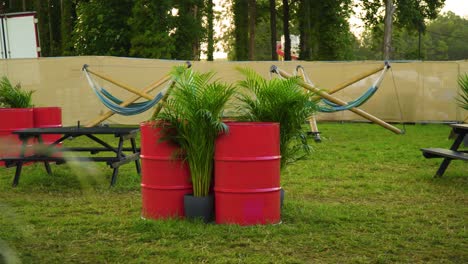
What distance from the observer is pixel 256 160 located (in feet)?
19.2

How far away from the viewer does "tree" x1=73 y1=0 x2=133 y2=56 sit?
115 ft

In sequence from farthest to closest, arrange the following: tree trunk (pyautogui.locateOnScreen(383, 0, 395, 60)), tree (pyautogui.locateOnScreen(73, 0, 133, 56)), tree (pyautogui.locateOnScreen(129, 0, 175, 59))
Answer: tree trunk (pyautogui.locateOnScreen(383, 0, 395, 60))
tree (pyautogui.locateOnScreen(73, 0, 133, 56))
tree (pyautogui.locateOnScreen(129, 0, 175, 59))

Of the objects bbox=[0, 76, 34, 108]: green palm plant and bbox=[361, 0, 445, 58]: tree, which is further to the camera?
bbox=[361, 0, 445, 58]: tree

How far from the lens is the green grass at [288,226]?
17.2ft

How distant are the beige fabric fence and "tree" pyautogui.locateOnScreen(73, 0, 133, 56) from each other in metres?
13.0

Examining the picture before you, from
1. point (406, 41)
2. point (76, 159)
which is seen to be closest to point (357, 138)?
point (76, 159)

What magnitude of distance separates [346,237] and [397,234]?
1.60 feet

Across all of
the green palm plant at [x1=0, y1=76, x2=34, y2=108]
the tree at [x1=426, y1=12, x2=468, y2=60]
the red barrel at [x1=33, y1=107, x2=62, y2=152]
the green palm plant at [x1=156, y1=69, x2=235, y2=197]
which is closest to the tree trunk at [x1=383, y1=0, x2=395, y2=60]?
the green palm plant at [x1=0, y1=76, x2=34, y2=108]

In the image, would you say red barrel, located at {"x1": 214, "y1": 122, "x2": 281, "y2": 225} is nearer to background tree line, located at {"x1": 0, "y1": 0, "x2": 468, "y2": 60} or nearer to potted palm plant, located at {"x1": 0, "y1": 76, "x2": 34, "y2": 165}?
potted palm plant, located at {"x1": 0, "y1": 76, "x2": 34, "y2": 165}

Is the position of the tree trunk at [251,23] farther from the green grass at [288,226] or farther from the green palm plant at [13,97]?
the green grass at [288,226]

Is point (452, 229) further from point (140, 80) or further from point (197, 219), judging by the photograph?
point (140, 80)

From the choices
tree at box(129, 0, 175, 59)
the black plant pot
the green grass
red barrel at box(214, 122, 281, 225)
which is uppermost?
tree at box(129, 0, 175, 59)

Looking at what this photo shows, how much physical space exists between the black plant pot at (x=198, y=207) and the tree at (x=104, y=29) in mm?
29546

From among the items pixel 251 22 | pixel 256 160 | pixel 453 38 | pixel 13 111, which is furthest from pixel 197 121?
pixel 453 38
